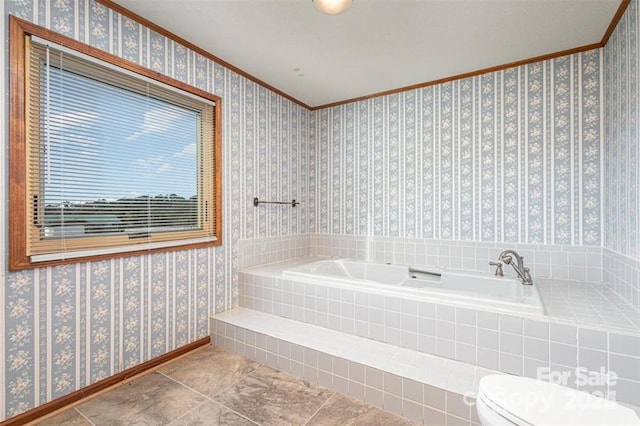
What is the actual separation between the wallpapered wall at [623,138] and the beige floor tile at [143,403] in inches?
110

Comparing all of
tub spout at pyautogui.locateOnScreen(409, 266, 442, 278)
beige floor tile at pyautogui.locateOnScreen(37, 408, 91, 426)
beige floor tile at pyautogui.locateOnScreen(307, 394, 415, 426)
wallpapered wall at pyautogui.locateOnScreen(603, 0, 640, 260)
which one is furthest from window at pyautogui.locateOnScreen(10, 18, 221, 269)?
wallpapered wall at pyautogui.locateOnScreen(603, 0, 640, 260)

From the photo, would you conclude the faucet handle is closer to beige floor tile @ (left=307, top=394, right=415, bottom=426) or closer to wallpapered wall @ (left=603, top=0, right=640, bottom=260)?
wallpapered wall @ (left=603, top=0, right=640, bottom=260)

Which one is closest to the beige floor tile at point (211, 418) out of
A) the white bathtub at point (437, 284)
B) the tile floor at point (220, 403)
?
the tile floor at point (220, 403)

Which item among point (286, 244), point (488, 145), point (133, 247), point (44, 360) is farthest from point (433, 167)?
point (44, 360)

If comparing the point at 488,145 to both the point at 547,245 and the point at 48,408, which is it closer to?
the point at 547,245

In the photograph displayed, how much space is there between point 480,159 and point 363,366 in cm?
210

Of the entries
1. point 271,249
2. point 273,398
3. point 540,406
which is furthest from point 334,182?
point 540,406

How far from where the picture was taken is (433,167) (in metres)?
2.96

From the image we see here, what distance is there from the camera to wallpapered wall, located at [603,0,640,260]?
1747 millimetres

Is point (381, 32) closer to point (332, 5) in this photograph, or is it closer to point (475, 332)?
point (332, 5)

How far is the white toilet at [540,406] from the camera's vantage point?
98 centimetres

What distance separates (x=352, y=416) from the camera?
1.64 metres

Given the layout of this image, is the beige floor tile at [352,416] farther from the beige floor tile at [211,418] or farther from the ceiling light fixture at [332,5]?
the ceiling light fixture at [332,5]

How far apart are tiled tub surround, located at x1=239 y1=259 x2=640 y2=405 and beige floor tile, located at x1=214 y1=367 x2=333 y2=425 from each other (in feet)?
1.58
